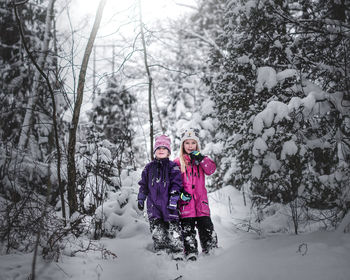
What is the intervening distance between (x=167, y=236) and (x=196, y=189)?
740mm

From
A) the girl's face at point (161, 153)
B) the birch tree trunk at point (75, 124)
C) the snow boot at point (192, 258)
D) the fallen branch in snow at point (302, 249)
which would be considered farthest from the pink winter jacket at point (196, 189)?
the birch tree trunk at point (75, 124)

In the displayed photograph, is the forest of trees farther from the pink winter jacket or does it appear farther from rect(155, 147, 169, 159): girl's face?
rect(155, 147, 169, 159): girl's face

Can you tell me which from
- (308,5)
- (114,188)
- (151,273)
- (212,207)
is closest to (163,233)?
(151,273)

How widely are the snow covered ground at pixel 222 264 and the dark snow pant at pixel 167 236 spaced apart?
19cm

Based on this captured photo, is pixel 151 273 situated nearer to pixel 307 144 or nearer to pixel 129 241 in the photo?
pixel 129 241

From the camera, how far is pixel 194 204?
334cm

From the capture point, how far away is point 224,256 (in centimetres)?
275

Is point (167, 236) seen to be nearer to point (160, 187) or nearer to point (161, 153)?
point (160, 187)

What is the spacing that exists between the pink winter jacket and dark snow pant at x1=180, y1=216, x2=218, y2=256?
9 centimetres

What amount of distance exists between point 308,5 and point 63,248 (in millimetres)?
4676

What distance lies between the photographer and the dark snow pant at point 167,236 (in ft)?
9.97

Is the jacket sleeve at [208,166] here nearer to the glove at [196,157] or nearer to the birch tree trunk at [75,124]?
the glove at [196,157]

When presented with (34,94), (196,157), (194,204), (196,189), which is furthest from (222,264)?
(34,94)

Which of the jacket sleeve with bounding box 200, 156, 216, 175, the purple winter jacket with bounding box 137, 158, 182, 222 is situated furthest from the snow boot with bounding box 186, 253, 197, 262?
the jacket sleeve with bounding box 200, 156, 216, 175
